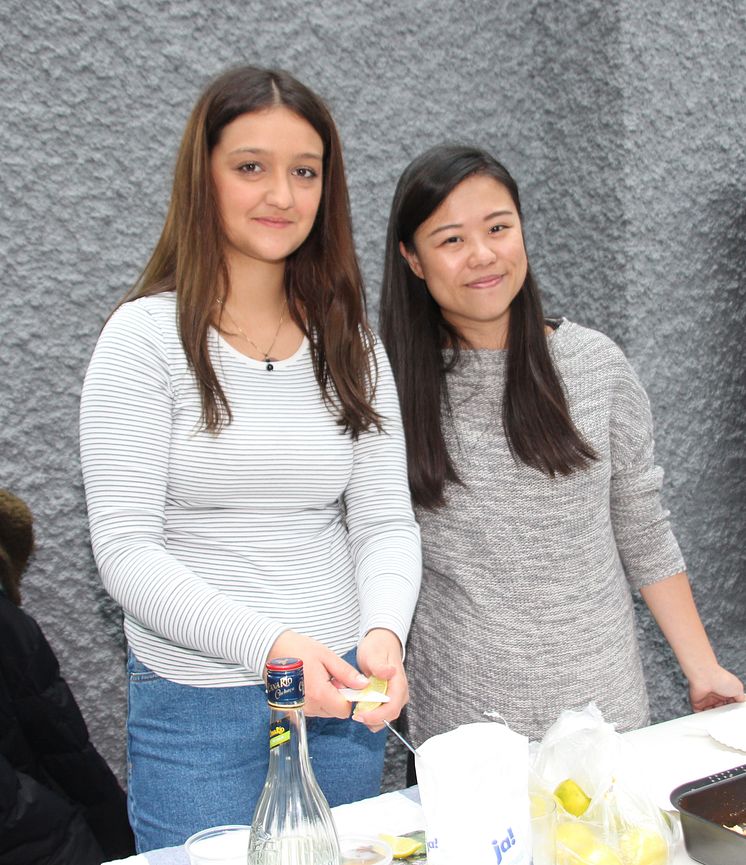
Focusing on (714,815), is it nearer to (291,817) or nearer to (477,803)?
(477,803)

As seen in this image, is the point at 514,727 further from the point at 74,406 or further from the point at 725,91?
the point at 725,91

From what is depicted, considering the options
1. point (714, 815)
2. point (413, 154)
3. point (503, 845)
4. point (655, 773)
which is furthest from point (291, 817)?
point (413, 154)

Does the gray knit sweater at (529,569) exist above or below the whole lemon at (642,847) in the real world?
above

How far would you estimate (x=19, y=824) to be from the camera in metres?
1.26

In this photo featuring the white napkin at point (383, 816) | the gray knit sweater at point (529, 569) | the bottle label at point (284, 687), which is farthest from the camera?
the gray knit sweater at point (529, 569)

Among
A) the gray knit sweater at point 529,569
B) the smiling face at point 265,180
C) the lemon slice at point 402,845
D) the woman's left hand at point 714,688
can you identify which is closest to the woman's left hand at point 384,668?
the lemon slice at point 402,845

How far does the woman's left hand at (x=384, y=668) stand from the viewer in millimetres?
938

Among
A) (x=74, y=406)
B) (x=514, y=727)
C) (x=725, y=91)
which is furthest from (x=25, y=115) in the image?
(x=725, y=91)

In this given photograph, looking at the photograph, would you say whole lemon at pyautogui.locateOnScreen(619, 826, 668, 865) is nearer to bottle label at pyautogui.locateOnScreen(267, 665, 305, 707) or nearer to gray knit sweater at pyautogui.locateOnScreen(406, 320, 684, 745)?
bottle label at pyautogui.locateOnScreen(267, 665, 305, 707)

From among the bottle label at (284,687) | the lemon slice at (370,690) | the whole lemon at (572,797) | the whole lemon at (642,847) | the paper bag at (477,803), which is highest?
the bottle label at (284,687)

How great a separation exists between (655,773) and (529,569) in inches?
14.1

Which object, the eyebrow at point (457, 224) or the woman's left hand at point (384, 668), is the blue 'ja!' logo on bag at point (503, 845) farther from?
the eyebrow at point (457, 224)

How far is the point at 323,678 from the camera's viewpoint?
3.02 feet

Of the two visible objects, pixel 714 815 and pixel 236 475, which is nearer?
pixel 714 815
